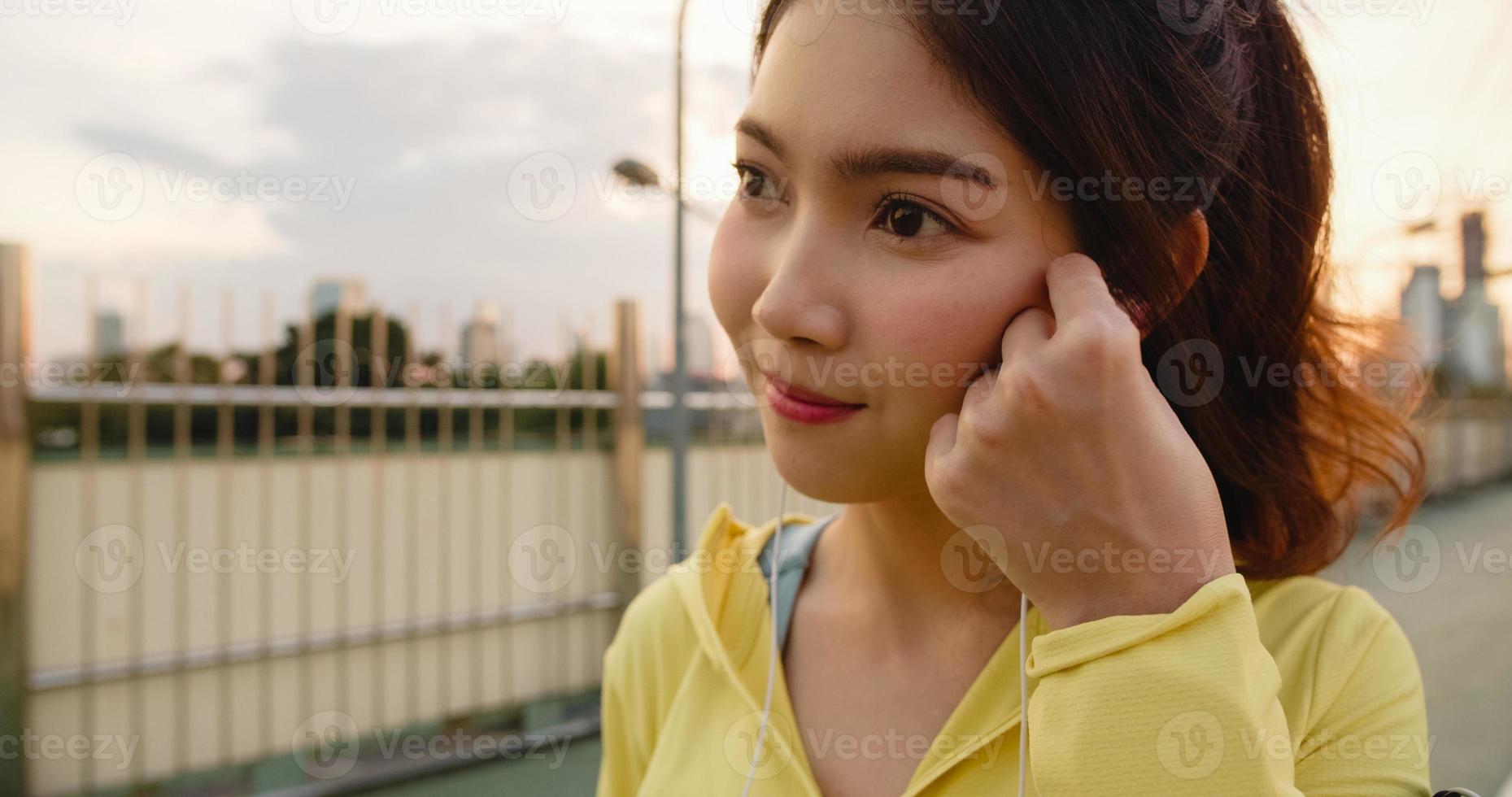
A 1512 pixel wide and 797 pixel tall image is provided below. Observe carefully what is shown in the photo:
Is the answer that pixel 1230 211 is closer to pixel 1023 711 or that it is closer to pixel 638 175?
pixel 1023 711

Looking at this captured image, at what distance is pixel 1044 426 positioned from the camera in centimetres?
83

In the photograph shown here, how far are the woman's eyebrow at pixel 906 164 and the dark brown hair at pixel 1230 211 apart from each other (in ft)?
0.24

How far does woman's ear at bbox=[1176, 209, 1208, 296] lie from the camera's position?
1032 mm

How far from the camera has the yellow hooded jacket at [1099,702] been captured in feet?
2.46

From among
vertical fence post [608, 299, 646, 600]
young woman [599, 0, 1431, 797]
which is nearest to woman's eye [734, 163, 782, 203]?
young woman [599, 0, 1431, 797]

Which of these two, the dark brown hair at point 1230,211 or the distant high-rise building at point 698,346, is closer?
the dark brown hair at point 1230,211

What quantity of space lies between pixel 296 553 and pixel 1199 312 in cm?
354

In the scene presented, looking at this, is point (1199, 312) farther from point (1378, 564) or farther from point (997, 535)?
point (1378, 564)

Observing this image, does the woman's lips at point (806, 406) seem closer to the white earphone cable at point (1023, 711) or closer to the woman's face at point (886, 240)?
the woman's face at point (886, 240)

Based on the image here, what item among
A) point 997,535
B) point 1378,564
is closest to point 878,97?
point 997,535

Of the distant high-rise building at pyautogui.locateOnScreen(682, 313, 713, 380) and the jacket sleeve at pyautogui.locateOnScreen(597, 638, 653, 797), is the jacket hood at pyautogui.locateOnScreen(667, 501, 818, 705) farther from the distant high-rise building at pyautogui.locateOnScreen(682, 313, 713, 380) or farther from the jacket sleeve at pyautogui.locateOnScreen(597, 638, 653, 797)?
the distant high-rise building at pyautogui.locateOnScreen(682, 313, 713, 380)

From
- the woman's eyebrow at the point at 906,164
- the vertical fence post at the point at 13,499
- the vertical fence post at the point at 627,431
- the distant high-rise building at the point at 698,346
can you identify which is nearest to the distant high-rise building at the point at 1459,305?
the woman's eyebrow at the point at 906,164

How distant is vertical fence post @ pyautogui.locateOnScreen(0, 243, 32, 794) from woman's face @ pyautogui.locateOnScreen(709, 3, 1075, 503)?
3.13 meters

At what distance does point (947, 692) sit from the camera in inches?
43.4
